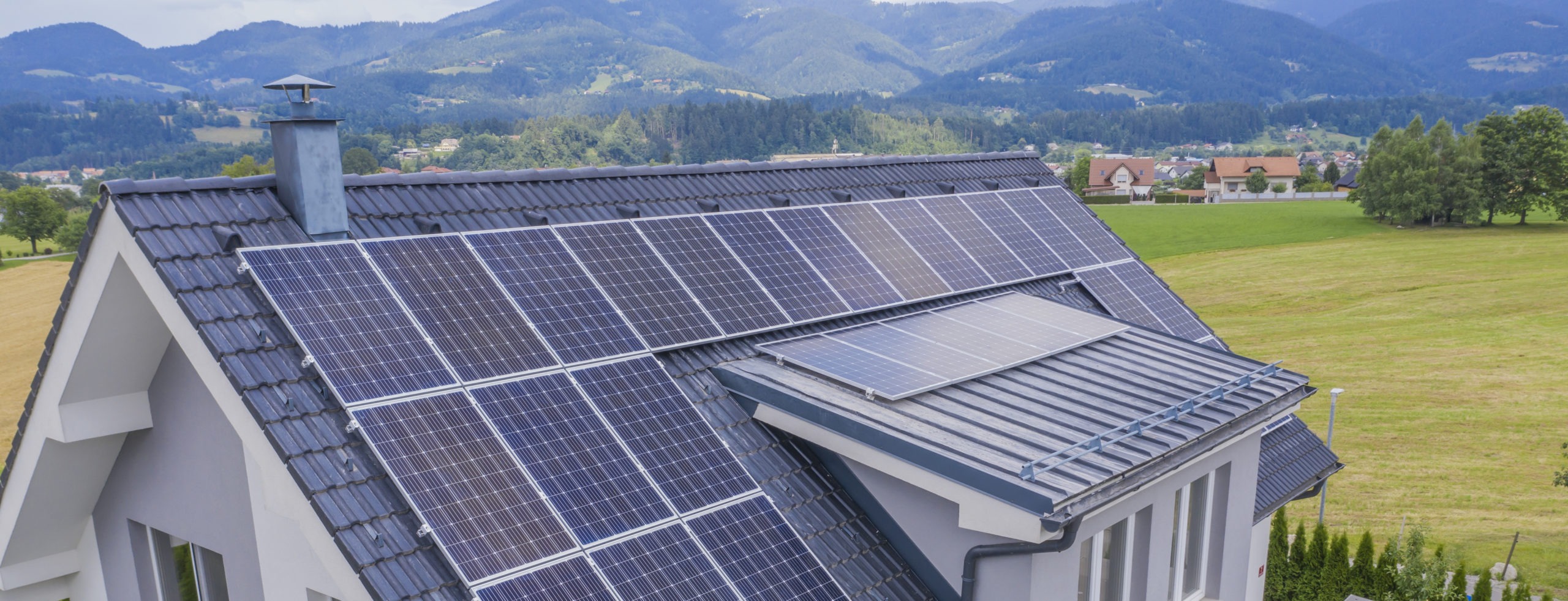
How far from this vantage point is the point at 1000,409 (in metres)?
9.52

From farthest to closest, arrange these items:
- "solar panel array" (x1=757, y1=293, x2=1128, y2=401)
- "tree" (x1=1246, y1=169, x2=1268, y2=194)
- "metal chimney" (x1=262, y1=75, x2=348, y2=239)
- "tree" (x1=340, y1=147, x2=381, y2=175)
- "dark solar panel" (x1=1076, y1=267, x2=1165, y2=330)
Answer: "tree" (x1=1246, y1=169, x2=1268, y2=194) < "tree" (x1=340, y1=147, x2=381, y2=175) < "dark solar panel" (x1=1076, y1=267, x2=1165, y2=330) < "solar panel array" (x1=757, y1=293, x2=1128, y2=401) < "metal chimney" (x1=262, y1=75, x2=348, y2=239)

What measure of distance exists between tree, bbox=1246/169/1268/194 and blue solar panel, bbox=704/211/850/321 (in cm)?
17313

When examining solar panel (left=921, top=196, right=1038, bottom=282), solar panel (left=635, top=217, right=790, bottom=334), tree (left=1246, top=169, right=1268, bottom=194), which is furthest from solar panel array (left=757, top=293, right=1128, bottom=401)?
tree (left=1246, top=169, right=1268, bottom=194)

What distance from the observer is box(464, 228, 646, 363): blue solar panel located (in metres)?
9.22

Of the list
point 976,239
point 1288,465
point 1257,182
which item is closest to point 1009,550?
point 976,239

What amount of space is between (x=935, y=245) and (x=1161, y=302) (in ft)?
16.8

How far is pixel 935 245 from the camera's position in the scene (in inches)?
574

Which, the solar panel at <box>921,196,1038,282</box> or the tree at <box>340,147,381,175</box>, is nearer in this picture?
the solar panel at <box>921,196,1038,282</box>

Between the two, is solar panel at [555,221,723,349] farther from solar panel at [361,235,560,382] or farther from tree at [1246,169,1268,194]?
tree at [1246,169,1268,194]

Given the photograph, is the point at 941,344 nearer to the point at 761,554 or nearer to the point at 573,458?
the point at 761,554

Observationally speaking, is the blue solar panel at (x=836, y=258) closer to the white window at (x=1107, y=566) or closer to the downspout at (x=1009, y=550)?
the white window at (x=1107, y=566)

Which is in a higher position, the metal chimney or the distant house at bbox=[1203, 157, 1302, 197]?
the metal chimney

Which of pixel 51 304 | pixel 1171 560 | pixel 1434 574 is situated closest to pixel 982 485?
pixel 1171 560

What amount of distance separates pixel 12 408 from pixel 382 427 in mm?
56867
